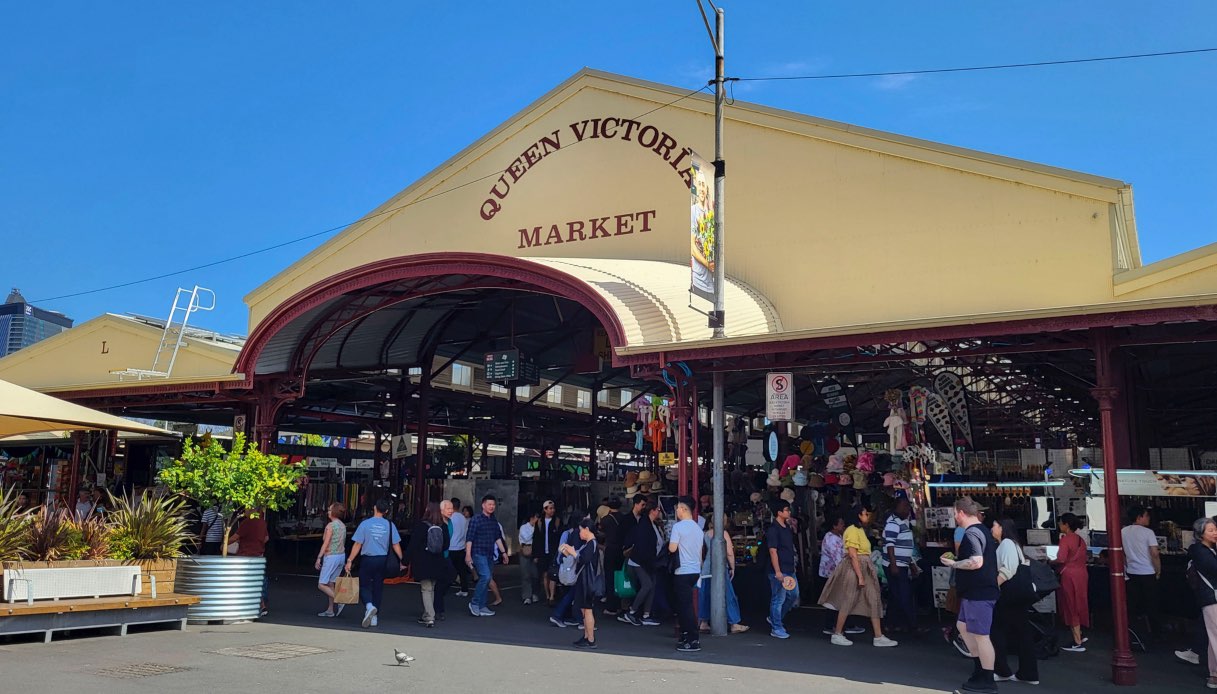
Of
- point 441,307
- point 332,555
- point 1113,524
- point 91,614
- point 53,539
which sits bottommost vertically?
point 91,614

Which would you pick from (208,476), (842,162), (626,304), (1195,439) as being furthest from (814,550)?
(1195,439)

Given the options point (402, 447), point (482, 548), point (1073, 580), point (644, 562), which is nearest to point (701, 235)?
point (644, 562)

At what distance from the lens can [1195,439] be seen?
28.4 metres

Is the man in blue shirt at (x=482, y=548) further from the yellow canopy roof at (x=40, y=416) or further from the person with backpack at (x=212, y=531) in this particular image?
the yellow canopy roof at (x=40, y=416)

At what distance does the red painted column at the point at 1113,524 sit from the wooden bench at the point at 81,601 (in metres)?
10.8

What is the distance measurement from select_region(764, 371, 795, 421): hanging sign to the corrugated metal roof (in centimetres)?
75

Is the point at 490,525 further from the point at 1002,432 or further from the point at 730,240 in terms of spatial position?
the point at 1002,432

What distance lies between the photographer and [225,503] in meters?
12.8

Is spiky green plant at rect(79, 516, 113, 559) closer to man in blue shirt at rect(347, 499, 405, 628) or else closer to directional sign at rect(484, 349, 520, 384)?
man in blue shirt at rect(347, 499, 405, 628)

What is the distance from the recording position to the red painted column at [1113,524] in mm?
Result: 9430

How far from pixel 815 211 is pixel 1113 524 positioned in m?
7.16

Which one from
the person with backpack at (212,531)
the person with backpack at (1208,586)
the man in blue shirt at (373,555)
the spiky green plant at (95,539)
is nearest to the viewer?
the person with backpack at (1208,586)

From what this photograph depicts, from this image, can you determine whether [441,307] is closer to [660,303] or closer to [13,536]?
[660,303]

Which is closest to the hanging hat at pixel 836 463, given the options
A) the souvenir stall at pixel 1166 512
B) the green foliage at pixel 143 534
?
the souvenir stall at pixel 1166 512
